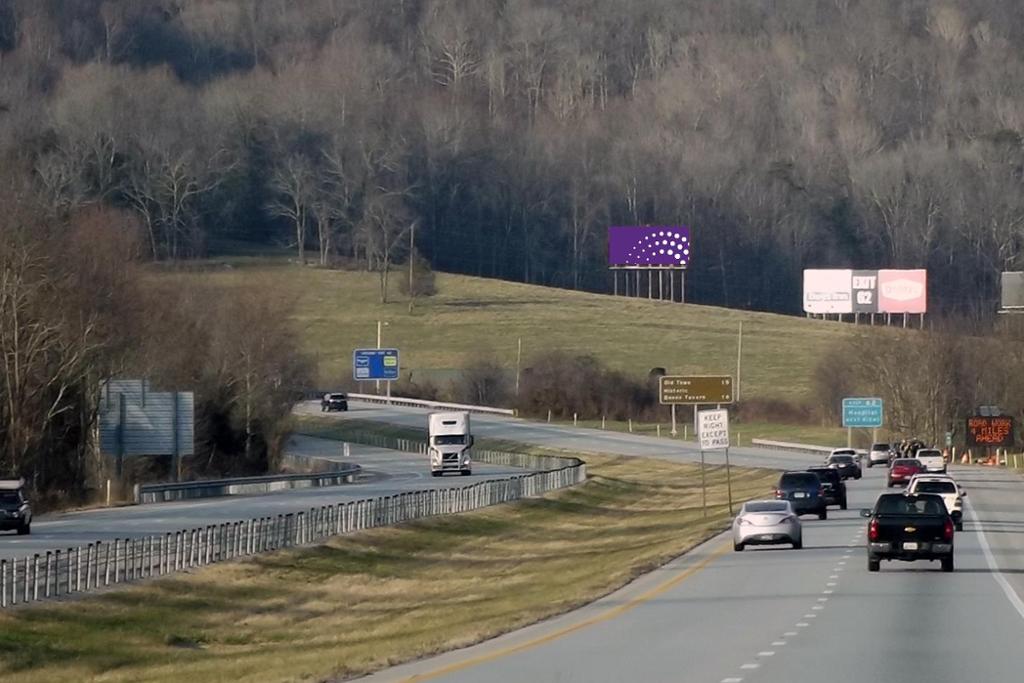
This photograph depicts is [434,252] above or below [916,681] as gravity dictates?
above

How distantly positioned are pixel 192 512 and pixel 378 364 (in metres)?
66.7

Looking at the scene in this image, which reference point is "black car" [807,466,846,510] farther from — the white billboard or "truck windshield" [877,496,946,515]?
the white billboard

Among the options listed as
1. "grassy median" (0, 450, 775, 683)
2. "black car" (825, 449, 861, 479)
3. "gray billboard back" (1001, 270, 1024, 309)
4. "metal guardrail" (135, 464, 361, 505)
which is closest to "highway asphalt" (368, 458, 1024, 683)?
"grassy median" (0, 450, 775, 683)

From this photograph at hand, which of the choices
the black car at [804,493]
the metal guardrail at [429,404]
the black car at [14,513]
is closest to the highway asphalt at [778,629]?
the black car at [804,493]

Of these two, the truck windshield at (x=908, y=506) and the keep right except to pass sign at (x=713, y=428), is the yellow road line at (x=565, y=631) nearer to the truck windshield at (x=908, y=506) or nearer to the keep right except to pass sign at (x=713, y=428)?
the truck windshield at (x=908, y=506)

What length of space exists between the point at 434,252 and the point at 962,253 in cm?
5117

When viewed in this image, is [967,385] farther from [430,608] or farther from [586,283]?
[430,608]

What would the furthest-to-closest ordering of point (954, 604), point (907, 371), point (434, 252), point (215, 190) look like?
1. point (434, 252)
2. point (215, 190)
3. point (907, 371)
4. point (954, 604)

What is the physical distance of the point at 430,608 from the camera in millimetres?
36031

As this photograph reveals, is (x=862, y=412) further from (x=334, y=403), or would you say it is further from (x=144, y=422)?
(x=144, y=422)

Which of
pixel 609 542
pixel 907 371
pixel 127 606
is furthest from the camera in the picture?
pixel 907 371

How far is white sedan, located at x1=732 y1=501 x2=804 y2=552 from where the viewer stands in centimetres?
4331

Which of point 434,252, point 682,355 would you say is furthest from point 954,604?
point 434,252

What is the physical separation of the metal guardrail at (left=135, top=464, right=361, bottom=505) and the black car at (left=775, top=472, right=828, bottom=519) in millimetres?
20200
